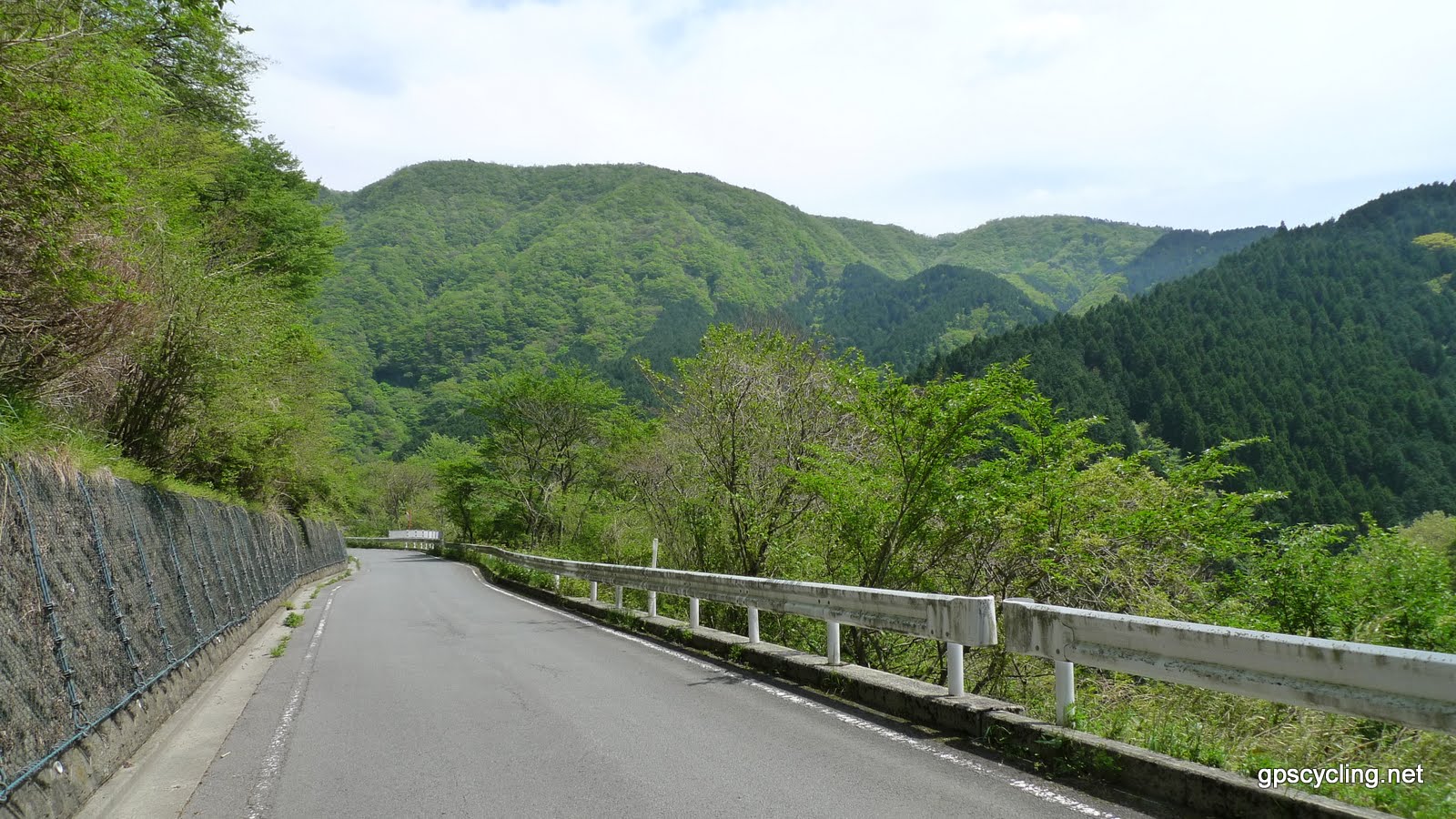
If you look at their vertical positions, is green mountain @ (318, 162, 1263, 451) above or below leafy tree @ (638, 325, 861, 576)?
above

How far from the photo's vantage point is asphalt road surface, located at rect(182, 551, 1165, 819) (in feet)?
15.5

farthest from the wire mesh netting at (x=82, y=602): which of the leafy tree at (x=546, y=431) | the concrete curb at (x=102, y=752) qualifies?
the leafy tree at (x=546, y=431)

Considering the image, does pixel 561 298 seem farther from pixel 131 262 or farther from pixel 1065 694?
pixel 1065 694

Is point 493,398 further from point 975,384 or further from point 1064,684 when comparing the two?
point 1064,684

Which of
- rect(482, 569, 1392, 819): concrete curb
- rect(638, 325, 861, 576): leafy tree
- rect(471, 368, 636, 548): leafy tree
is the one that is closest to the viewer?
rect(482, 569, 1392, 819): concrete curb

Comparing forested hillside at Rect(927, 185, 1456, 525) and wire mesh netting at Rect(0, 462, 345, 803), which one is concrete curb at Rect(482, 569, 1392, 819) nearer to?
wire mesh netting at Rect(0, 462, 345, 803)

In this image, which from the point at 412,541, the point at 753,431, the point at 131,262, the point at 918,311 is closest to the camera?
the point at 131,262

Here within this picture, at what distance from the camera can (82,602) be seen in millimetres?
6145

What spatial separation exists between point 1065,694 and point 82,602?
673 centimetres

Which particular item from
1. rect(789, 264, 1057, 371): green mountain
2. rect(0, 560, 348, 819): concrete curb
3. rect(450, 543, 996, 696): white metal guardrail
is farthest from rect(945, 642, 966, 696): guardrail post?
rect(789, 264, 1057, 371): green mountain

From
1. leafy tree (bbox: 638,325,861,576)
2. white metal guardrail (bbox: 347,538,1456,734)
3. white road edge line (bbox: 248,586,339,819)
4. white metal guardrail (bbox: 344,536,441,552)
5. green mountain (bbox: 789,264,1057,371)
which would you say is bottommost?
white metal guardrail (bbox: 344,536,441,552)

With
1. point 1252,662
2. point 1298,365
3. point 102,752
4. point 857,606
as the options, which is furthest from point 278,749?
point 1298,365

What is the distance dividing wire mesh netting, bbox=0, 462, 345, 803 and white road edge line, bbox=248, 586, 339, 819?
41.9 inches

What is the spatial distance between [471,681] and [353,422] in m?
107
